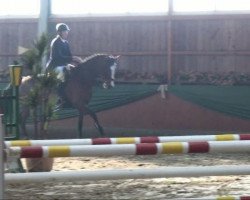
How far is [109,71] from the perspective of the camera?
45.4 ft

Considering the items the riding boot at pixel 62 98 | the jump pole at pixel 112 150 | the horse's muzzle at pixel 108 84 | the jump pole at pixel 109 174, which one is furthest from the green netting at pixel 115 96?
the jump pole at pixel 112 150

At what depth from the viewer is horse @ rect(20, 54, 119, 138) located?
13.8m

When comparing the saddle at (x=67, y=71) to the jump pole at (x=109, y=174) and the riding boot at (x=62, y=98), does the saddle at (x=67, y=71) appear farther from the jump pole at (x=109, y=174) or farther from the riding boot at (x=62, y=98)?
the jump pole at (x=109, y=174)

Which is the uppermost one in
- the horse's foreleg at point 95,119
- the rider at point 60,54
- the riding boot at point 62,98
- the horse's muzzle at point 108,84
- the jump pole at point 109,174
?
the rider at point 60,54

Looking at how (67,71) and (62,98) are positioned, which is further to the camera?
(62,98)

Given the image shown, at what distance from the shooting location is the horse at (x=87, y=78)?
45.1 ft

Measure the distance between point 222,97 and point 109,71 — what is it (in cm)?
300

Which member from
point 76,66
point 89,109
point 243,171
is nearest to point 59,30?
point 76,66

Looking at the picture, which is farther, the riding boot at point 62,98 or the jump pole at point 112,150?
the riding boot at point 62,98

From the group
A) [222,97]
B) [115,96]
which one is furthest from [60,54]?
[222,97]

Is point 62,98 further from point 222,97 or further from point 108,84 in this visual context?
point 222,97

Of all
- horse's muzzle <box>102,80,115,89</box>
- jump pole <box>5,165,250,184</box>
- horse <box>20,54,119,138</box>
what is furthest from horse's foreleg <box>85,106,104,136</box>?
jump pole <box>5,165,250,184</box>

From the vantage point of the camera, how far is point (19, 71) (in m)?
7.63

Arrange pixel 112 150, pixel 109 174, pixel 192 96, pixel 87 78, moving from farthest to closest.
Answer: pixel 192 96
pixel 87 78
pixel 109 174
pixel 112 150
